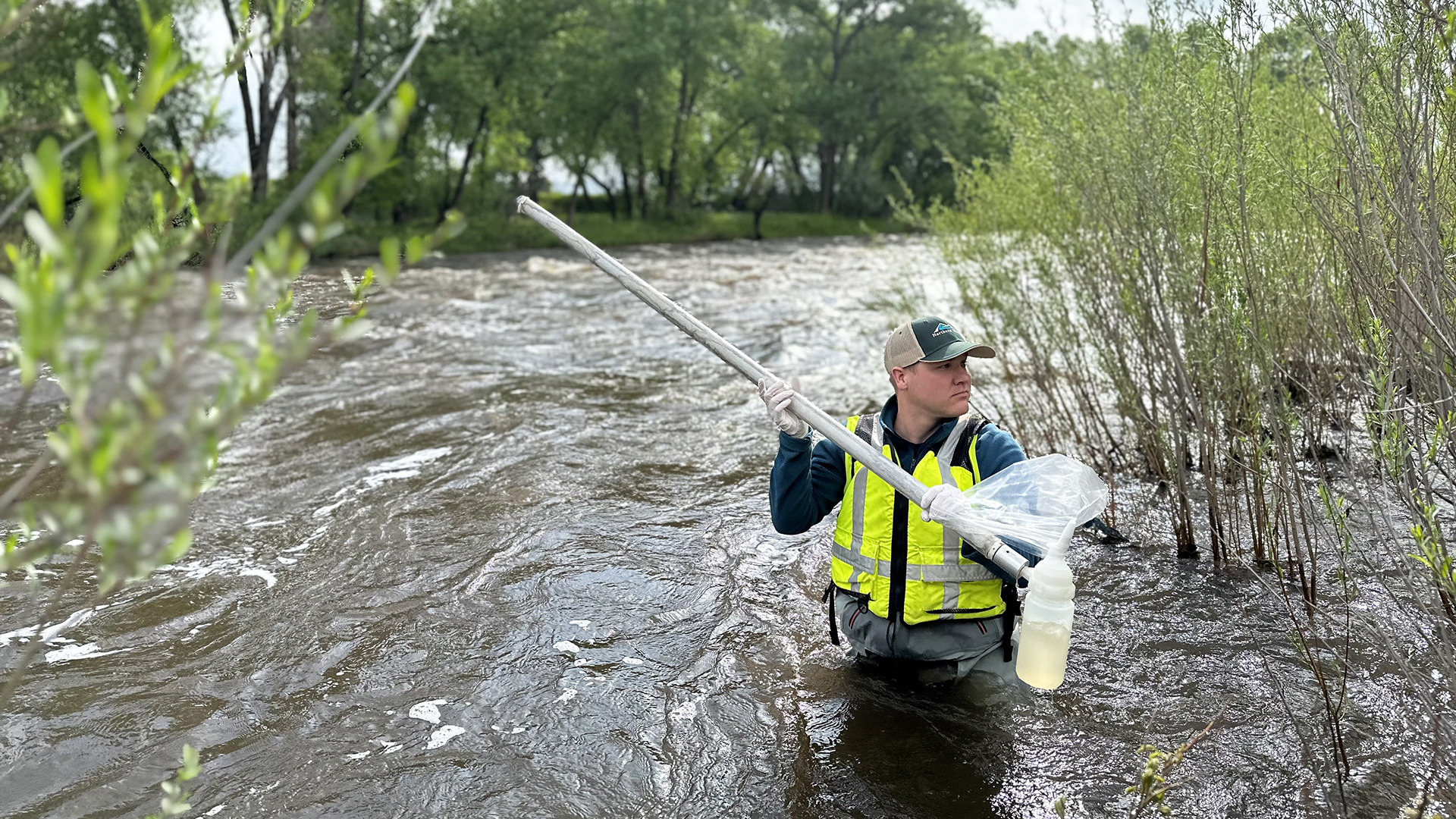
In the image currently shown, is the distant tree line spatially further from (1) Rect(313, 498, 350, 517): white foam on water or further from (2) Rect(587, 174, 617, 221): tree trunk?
(1) Rect(313, 498, 350, 517): white foam on water

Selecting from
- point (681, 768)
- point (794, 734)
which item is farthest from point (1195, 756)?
point (681, 768)

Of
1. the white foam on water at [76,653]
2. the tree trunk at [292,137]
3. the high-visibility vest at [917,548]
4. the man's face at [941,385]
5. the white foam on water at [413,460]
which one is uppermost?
the tree trunk at [292,137]

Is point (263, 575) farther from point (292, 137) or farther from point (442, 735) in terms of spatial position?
point (292, 137)

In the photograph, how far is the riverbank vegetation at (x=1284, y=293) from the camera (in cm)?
357

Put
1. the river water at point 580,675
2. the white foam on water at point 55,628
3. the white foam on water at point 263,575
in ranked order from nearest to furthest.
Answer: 1. the river water at point 580,675
2. the white foam on water at point 55,628
3. the white foam on water at point 263,575

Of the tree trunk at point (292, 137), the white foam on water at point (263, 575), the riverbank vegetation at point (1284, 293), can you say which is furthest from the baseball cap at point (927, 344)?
the tree trunk at point (292, 137)

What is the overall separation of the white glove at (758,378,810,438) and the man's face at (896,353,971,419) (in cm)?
46

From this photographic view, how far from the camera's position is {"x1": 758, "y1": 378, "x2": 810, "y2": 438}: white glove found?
4008 mm

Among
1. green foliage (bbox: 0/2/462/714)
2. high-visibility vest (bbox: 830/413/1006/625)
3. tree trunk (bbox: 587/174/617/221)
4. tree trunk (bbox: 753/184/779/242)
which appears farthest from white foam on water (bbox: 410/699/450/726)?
tree trunk (bbox: 587/174/617/221)

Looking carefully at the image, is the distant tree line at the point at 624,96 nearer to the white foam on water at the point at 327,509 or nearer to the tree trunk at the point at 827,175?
the tree trunk at the point at 827,175

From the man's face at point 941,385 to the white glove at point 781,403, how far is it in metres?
0.46

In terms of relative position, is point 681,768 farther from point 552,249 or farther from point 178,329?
point 552,249

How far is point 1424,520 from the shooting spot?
9.77ft

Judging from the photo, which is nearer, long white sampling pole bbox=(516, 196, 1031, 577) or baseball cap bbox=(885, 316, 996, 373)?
long white sampling pole bbox=(516, 196, 1031, 577)
